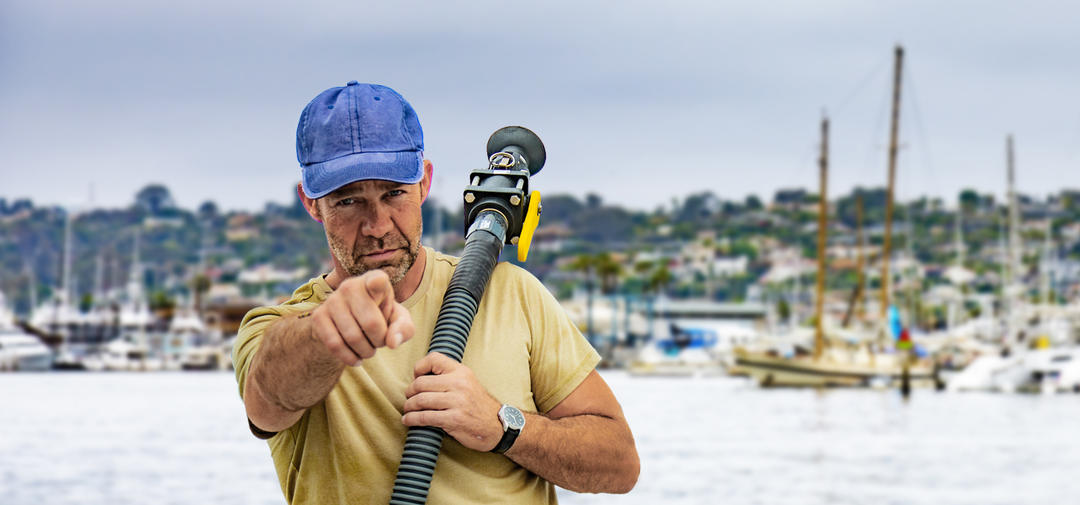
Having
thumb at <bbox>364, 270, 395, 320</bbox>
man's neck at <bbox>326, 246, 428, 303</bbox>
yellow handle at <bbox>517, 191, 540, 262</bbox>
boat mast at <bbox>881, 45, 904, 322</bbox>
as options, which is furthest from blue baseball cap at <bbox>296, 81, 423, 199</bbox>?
boat mast at <bbox>881, 45, 904, 322</bbox>

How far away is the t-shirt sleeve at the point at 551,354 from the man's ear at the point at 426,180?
0.28m

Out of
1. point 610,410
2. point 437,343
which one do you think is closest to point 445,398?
point 437,343

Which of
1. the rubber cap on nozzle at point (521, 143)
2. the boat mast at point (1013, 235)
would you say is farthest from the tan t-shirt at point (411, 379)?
the boat mast at point (1013, 235)

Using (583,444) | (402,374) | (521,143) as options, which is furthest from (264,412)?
(521,143)

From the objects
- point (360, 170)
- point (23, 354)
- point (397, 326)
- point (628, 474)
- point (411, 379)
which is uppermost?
point (360, 170)

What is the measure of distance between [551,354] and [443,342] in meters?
0.31

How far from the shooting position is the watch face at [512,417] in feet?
8.91

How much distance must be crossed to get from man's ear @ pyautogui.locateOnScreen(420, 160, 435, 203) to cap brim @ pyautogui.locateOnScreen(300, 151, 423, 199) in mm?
122

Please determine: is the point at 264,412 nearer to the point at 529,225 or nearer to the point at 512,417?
the point at 512,417

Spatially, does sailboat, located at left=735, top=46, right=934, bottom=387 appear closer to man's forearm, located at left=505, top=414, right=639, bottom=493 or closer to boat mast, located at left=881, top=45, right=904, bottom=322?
boat mast, located at left=881, top=45, right=904, bottom=322

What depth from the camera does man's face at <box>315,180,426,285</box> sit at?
2707 mm

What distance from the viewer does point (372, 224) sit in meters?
2.71

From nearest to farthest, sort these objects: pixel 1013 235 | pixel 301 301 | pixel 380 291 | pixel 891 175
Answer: pixel 380 291 < pixel 301 301 < pixel 891 175 < pixel 1013 235

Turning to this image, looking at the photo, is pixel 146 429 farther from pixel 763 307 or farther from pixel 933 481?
pixel 763 307
